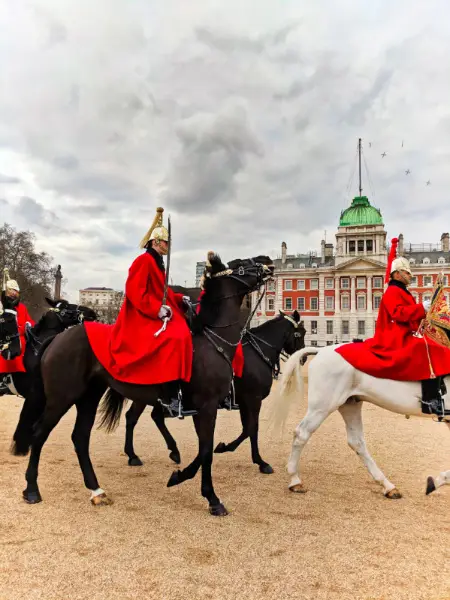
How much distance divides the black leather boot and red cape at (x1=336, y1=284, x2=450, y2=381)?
0.37 ft

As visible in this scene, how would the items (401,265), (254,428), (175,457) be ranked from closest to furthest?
1. (401,265)
2. (254,428)
3. (175,457)

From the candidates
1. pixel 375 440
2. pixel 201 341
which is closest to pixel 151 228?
pixel 201 341

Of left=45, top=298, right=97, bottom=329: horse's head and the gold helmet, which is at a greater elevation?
the gold helmet

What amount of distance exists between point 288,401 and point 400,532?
206 centimetres

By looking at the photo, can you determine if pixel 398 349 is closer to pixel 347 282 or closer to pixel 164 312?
pixel 164 312

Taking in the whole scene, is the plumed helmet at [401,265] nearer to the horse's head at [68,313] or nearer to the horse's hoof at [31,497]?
the horse's hoof at [31,497]

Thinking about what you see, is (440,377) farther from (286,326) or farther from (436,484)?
(286,326)

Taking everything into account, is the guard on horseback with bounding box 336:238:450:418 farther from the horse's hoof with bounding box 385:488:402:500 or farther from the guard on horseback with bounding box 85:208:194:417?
the guard on horseback with bounding box 85:208:194:417

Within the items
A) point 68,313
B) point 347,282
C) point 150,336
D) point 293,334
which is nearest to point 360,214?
point 347,282

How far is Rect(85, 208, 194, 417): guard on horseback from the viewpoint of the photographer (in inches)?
179

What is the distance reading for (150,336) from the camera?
469cm

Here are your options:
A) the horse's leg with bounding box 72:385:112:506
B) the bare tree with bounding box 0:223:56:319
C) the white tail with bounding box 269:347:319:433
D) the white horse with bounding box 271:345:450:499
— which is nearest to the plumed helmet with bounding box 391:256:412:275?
the white horse with bounding box 271:345:450:499

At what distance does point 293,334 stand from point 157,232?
4.67 metres

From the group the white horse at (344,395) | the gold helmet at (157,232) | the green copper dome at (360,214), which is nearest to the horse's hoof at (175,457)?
the white horse at (344,395)
